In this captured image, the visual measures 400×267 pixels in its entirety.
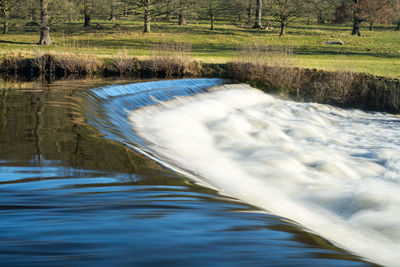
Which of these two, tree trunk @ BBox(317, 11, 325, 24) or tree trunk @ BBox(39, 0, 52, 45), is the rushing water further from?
tree trunk @ BBox(317, 11, 325, 24)

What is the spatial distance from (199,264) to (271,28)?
3966 cm

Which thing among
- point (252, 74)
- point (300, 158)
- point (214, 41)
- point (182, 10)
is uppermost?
point (182, 10)

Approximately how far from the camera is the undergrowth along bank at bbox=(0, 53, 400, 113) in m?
16.2

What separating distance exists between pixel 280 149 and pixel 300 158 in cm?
70

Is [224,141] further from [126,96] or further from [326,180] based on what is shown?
[126,96]

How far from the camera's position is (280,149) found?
31.2 ft

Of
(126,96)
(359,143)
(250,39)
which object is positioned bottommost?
Result: (359,143)

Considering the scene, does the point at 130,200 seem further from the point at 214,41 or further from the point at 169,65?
the point at 214,41

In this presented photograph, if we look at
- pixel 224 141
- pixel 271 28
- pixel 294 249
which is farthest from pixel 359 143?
pixel 271 28

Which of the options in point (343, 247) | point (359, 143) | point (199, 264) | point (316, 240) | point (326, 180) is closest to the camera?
point (199, 264)

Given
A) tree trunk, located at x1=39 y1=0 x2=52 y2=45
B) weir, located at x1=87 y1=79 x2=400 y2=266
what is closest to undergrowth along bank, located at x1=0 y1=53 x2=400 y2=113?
weir, located at x1=87 y1=79 x2=400 y2=266

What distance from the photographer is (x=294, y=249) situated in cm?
396

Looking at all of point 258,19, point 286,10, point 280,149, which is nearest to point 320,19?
point 258,19

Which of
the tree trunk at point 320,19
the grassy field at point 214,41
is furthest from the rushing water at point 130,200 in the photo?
the tree trunk at point 320,19
